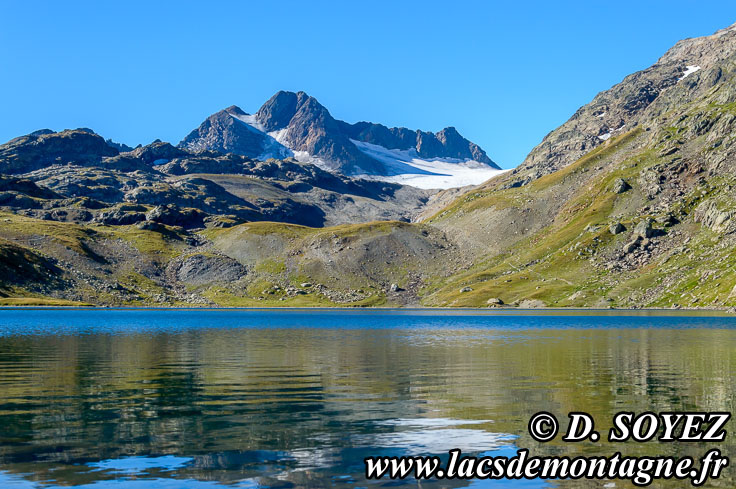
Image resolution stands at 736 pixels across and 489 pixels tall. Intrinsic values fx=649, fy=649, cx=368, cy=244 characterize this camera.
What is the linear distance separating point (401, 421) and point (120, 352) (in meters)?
52.2

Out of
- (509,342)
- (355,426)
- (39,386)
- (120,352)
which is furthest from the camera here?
(509,342)

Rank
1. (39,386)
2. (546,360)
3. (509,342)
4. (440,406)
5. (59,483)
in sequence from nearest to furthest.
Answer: (59,483)
(440,406)
(39,386)
(546,360)
(509,342)

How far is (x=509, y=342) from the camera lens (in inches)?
3688

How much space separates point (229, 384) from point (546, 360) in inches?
1345

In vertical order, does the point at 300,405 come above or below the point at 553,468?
below

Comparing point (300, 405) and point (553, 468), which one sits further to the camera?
point (300, 405)

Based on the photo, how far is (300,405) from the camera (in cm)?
3875

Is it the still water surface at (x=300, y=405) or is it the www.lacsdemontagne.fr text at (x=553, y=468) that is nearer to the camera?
the www.lacsdemontagne.fr text at (x=553, y=468)

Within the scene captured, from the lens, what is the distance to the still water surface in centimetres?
2428

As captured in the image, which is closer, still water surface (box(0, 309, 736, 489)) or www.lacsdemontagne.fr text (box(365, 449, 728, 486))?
www.lacsdemontagne.fr text (box(365, 449, 728, 486))

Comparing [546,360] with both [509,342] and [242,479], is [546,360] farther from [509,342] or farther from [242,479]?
[242,479]

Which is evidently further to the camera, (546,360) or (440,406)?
(546,360)

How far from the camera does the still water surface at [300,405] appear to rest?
2428cm

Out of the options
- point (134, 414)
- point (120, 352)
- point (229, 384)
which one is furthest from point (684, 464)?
point (120, 352)
